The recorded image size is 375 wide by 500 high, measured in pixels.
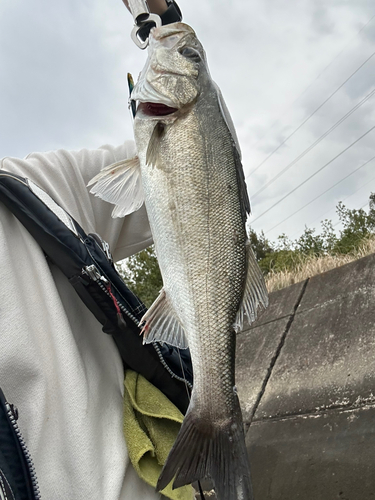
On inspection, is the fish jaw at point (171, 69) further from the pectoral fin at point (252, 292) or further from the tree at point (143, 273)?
the tree at point (143, 273)

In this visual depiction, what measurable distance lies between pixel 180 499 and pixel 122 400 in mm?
382

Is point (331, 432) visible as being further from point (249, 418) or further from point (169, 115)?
point (169, 115)

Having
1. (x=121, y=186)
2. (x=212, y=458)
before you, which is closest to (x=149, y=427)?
(x=212, y=458)

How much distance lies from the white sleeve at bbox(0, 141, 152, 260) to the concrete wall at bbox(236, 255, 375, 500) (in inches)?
85.1

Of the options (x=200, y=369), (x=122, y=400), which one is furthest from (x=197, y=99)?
(x=122, y=400)

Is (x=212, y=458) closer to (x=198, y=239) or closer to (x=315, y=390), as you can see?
(x=198, y=239)

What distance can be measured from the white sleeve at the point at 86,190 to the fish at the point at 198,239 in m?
0.34

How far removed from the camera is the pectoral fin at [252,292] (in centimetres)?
139

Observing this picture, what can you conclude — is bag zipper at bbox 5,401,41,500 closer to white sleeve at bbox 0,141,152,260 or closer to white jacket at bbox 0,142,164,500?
white jacket at bbox 0,142,164,500

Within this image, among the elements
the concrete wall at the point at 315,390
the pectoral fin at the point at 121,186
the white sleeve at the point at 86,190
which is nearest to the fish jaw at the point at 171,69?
the pectoral fin at the point at 121,186

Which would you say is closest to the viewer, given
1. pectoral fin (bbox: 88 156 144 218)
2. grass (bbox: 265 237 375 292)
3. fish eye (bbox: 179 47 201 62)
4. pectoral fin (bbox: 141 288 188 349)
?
pectoral fin (bbox: 141 288 188 349)

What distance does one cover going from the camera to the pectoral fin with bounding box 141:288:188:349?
1.33m

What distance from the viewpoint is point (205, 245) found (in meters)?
1.38

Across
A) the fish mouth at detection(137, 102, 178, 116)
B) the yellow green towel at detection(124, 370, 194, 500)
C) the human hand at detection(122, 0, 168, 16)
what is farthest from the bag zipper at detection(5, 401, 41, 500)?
the human hand at detection(122, 0, 168, 16)
